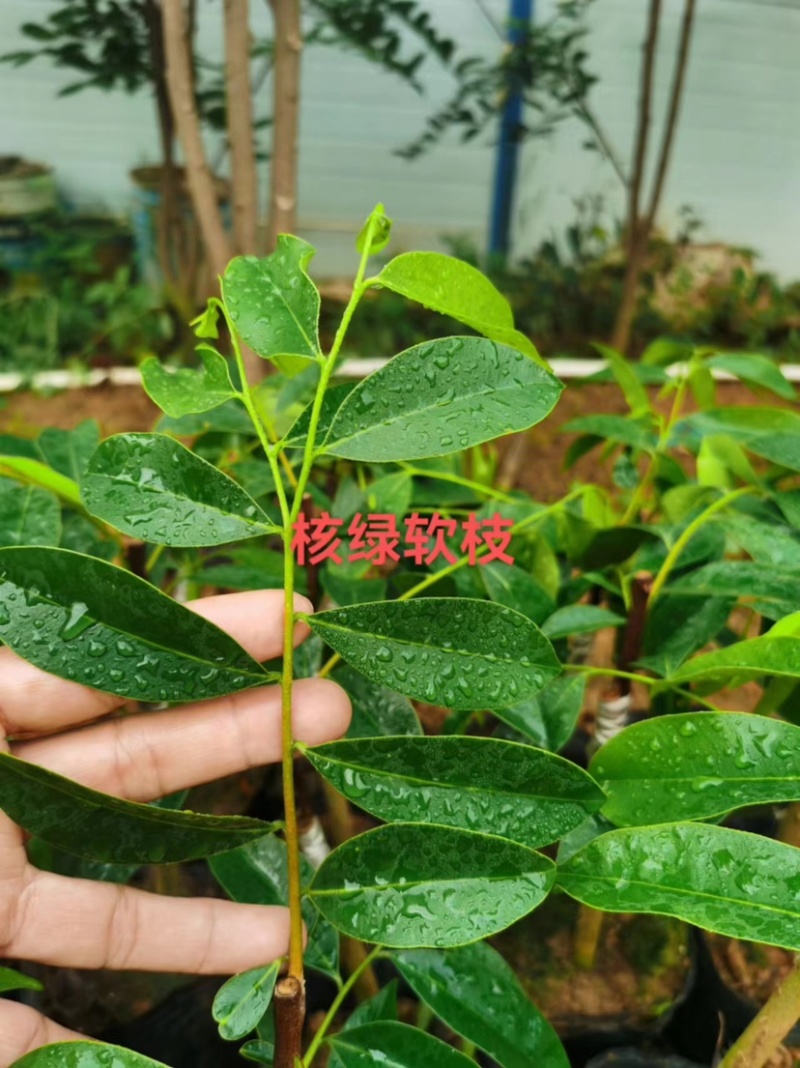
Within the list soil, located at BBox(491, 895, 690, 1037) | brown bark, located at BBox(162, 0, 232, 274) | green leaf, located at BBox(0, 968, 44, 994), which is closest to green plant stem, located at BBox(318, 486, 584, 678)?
green leaf, located at BBox(0, 968, 44, 994)

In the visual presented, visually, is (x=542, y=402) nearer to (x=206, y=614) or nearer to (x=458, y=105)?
(x=206, y=614)

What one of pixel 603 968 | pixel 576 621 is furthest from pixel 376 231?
pixel 603 968

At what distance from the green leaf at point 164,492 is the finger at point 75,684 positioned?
10 cm

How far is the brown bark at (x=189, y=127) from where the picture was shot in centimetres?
109

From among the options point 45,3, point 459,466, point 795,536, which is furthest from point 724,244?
point 795,536

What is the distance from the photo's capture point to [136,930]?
568 millimetres

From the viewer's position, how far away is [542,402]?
0.42 meters

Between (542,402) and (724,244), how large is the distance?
2.83m

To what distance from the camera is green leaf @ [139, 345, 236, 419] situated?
1.54 ft

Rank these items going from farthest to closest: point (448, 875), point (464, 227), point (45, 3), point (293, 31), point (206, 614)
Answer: point (464, 227) → point (45, 3) → point (293, 31) → point (206, 614) → point (448, 875)

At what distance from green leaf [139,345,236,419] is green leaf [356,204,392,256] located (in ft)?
0.34

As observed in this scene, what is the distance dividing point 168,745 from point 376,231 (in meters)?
0.35

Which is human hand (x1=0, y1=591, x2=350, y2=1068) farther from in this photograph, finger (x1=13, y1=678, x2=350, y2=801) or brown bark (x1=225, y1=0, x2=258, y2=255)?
brown bark (x1=225, y1=0, x2=258, y2=255)

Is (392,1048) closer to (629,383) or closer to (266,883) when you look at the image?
(266,883)
